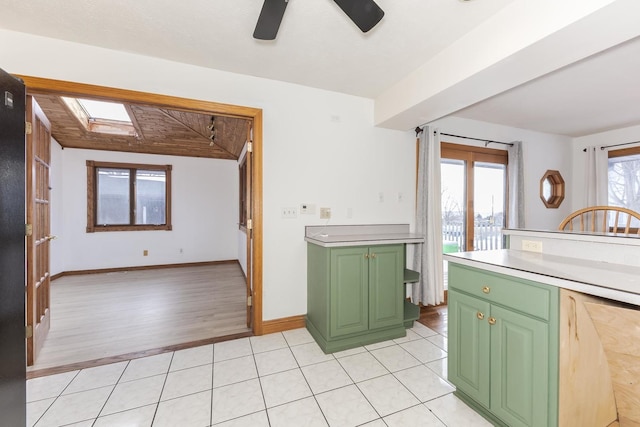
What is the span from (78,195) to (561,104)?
748 centimetres

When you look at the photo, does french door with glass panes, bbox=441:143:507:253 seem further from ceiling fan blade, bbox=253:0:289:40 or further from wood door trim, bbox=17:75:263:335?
ceiling fan blade, bbox=253:0:289:40

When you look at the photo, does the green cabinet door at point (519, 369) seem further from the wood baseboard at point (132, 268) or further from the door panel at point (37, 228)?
the wood baseboard at point (132, 268)

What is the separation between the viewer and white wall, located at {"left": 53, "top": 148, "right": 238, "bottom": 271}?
4828 mm

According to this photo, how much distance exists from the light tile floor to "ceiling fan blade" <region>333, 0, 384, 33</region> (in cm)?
217

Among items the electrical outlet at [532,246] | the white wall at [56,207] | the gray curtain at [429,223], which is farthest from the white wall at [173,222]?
the electrical outlet at [532,246]

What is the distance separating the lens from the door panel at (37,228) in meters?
2.04

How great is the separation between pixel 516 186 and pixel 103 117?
6163mm

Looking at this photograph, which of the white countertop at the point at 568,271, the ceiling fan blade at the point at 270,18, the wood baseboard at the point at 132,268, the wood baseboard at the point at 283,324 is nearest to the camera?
the white countertop at the point at 568,271

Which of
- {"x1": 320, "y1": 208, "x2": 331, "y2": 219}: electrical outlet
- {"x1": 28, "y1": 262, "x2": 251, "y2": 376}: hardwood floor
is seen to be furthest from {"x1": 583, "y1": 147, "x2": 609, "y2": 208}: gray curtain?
{"x1": 28, "y1": 262, "x2": 251, "y2": 376}: hardwood floor

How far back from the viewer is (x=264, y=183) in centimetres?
260

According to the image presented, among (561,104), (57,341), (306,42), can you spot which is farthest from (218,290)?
(561,104)

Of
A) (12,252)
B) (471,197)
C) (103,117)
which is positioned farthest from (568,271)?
(103,117)

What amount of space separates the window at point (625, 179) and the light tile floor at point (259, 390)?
402 cm

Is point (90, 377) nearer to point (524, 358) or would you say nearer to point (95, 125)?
point (524, 358)
